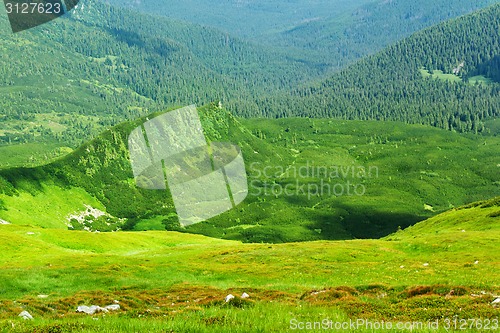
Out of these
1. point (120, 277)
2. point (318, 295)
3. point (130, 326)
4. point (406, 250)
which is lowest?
point (406, 250)

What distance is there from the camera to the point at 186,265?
6625 cm

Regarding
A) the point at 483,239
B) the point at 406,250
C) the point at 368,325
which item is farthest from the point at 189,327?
the point at 483,239

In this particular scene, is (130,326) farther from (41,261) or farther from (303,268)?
(41,261)

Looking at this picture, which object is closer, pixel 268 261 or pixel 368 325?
pixel 368 325

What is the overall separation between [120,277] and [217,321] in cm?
3954

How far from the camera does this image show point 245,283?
5069 centimetres

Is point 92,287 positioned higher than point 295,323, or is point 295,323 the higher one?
point 295,323

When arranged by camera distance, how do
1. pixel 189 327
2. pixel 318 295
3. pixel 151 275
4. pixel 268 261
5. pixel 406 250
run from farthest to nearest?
pixel 406 250
pixel 268 261
pixel 151 275
pixel 318 295
pixel 189 327

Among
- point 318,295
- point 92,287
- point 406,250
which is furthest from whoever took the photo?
point 406,250

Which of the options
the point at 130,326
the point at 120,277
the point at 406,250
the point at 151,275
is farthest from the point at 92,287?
the point at 406,250

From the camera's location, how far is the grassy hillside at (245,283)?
1961cm

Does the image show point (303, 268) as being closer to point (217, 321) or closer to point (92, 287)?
point (92, 287)

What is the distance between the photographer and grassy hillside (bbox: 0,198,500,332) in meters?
19.6

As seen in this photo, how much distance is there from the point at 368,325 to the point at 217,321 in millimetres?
5276
